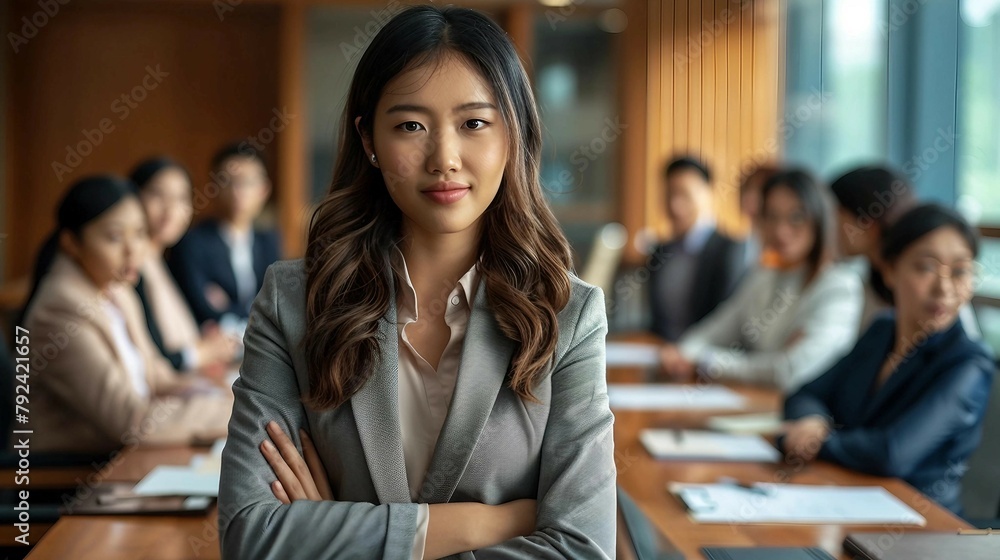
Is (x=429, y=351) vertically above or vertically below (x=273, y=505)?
above

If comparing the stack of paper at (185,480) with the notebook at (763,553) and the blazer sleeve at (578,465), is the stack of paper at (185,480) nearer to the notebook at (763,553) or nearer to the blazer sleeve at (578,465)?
the blazer sleeve at (578,465)

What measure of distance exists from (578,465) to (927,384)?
1.38m

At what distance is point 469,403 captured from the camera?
4.61 feet

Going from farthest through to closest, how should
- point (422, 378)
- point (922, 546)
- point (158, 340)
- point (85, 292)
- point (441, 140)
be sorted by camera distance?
point (158, 340) → point (85, 292) → point (922, 546) → point (422, 378) → point (441, 140)

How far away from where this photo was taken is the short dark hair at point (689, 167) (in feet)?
17.2

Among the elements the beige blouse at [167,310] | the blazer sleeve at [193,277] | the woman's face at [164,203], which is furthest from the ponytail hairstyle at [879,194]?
the blazer sleeve at [193,277]

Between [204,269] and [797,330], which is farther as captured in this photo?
[204,269]

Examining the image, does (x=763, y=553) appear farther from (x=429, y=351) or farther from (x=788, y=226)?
(x=788, y=226)

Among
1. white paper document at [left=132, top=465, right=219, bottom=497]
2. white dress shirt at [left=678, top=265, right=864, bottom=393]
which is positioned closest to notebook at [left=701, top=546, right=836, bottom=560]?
white paper document at [left=132, top=465, right=219, bottom=497]

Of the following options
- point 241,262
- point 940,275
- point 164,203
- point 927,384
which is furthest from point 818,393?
point 241,262

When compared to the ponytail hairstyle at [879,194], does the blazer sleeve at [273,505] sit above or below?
below

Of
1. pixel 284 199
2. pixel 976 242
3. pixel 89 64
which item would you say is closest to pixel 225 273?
pixel 284 199

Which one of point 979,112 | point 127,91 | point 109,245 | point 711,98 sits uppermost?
point 127,91

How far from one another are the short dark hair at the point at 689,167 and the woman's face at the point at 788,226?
133 cm
